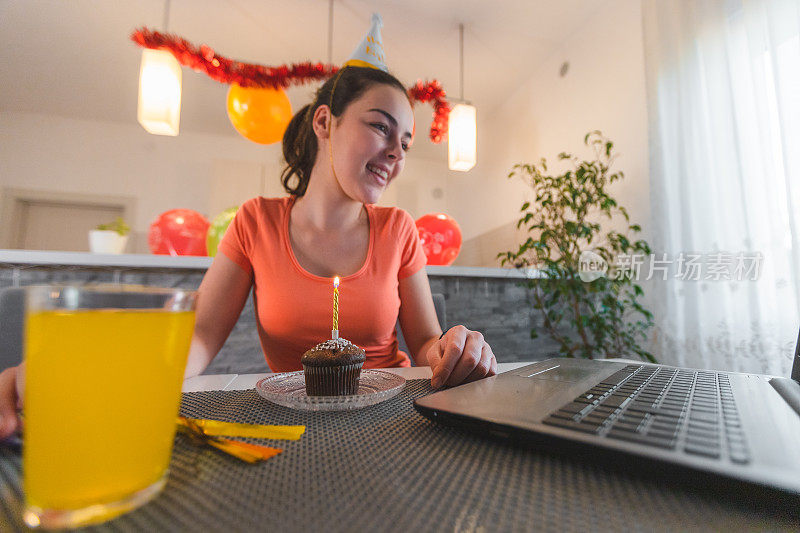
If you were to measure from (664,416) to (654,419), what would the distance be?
0.02m

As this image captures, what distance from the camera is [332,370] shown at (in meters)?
0.54

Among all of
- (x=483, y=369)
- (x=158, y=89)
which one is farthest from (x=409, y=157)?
(x=483, y=369)

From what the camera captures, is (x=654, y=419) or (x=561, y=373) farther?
(x=561, y=373)

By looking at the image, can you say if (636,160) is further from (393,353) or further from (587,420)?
(587,420)

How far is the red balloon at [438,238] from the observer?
82.2 inches

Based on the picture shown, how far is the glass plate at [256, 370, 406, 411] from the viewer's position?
42 cm

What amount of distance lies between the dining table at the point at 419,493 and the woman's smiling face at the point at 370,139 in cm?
77

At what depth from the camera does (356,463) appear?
0.92 feet

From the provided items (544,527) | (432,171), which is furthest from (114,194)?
(544,527)

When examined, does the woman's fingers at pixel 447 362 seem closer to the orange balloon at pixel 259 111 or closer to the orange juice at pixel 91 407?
the orange juice at pixel 91 407

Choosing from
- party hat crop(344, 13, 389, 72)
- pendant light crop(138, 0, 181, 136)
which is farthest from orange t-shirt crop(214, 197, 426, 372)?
pendant light crop(138, 0, 181, 136)

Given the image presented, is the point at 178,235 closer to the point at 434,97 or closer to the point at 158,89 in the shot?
the point at 158,89

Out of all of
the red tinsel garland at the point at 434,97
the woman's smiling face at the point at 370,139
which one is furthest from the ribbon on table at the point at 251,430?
the red tinsel garland at the point at 434,97

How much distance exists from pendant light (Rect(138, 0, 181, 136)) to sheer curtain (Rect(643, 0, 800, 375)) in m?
2.45
